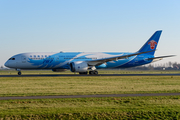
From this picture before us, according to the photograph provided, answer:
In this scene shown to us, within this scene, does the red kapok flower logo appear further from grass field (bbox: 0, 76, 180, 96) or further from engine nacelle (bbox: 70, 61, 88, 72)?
grass field (bbox: 0, 76, 180, 96)

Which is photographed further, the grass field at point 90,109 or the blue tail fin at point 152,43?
the blue tail fin at point 152,43

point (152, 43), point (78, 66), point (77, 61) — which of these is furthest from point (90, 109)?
point (152, 43)

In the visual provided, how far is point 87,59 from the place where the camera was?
168 feet

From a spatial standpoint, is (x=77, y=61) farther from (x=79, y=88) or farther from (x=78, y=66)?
(x=79, y=88)

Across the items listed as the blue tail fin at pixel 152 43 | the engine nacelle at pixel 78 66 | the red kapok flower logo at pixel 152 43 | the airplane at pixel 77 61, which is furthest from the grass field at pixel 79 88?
the red kapok flower logo at pixel 152 43

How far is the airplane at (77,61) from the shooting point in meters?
47.4

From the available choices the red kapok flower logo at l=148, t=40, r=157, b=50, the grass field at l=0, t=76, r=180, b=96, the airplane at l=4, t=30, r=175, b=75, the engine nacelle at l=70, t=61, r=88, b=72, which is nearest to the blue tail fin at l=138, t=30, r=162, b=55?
the red kapok flower logo at l=148, t=40, r=157, b=50

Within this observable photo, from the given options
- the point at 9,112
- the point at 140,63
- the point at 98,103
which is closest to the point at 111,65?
the point at 140,63

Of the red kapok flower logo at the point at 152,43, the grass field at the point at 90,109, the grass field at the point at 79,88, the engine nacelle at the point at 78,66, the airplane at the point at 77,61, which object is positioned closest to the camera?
the grass field at the point at 90,109

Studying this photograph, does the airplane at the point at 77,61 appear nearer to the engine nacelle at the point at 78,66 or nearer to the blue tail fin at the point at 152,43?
the engine nacelle at the point at 78,66

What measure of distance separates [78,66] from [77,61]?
2.96 metres

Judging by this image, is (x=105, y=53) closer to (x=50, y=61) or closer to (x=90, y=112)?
(x=50, y=61)

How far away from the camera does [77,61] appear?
49625 mm

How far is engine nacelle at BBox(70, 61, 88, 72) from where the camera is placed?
4672 cm
